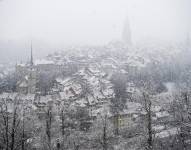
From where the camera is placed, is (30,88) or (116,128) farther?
(30,88)

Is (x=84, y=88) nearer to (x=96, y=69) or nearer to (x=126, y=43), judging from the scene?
(x=96, y=69)

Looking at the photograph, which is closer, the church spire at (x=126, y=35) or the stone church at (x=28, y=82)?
the stone church at (x=28, y=82)

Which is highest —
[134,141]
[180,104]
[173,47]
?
[173,47]

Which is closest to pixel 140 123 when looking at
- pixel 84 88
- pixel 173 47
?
pixel 84 88

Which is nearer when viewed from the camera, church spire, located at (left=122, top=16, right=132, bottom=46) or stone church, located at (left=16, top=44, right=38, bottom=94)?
stone church, located at (left=16, top=44, right=38, bottom=94)

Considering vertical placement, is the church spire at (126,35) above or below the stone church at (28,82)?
above

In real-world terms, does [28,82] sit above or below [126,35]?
below

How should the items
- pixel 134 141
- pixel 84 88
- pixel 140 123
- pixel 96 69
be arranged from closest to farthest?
1. pixel 134 141
2. pixel 140 123
3. pixel 84 88
4. pixel 96 69

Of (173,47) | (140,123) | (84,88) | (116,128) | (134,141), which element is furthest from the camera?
(173,47)

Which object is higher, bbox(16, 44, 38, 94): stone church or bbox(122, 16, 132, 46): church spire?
bbox(122, 16, 132, 46): church spire

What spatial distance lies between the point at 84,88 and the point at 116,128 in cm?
2246

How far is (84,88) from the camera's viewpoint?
62.7 m

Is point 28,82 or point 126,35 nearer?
point 28,82

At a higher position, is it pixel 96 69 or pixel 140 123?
pixel 96 69
